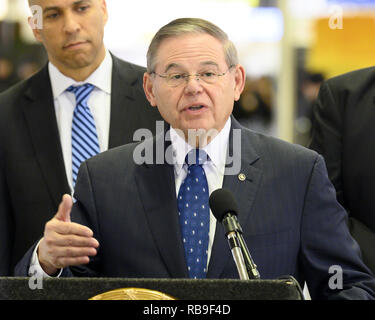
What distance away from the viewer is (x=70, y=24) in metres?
2.71

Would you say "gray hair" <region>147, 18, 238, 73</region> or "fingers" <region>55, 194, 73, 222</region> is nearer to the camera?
"fingers" <region>55, 194, 73, 222</region>

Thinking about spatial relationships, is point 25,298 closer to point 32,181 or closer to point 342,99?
point 32,181

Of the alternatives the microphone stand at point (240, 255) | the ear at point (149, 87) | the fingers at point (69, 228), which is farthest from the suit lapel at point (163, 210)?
the microphone stand at point (240, 255)

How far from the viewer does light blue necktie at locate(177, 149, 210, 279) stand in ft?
6.82

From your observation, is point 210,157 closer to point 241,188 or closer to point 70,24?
point 241,188

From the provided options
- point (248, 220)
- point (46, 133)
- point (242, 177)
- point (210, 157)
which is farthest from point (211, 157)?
point (46, 133)

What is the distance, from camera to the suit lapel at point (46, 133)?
2.71 meters

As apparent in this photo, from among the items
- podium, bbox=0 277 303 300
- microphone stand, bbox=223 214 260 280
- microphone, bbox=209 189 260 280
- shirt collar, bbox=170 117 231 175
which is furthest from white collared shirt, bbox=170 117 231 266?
podium, bbox=0 277 303 300

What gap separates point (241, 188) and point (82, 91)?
3.08 feet

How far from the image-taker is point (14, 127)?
9.08 ft

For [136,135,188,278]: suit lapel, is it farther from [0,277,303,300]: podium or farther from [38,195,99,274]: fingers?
[0,277,303,300]: podium

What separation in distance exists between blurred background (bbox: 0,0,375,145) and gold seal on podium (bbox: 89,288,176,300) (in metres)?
5.90

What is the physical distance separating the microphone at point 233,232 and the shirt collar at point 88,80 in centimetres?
124

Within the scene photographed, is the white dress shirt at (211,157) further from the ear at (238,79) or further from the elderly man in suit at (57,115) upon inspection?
the elderly man in suit at (57,115)
